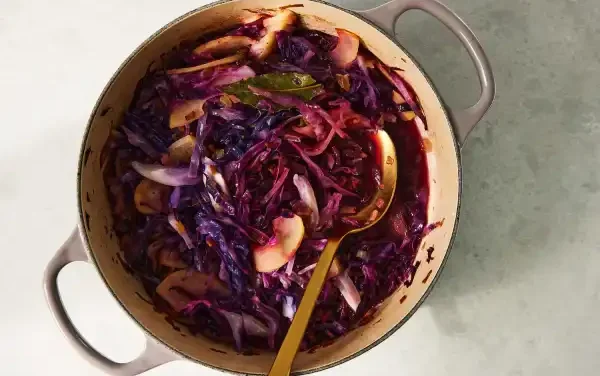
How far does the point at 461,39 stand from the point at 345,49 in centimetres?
23

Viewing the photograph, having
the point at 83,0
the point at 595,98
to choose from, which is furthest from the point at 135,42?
the point at 595,98

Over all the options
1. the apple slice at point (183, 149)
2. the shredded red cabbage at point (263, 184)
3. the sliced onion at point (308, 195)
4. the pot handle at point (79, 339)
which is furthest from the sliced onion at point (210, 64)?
the pot handle at point (79, 339)

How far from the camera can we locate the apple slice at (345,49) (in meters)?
1.28

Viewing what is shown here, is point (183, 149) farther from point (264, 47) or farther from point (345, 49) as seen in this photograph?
point (345, 49)

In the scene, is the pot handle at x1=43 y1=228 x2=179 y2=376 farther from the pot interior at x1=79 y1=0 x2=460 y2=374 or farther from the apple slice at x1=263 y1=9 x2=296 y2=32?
the apple slice at x1=263 y1=9 x2=296 y2=32

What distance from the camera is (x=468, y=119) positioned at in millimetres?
1146

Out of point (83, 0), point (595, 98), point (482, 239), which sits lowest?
point (482, 239)

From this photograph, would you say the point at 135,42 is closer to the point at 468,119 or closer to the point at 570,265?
the point at 468,119

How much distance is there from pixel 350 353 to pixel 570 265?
491mm

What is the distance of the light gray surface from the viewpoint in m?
1.35

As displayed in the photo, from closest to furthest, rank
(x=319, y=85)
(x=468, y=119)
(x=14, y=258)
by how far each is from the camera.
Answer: (x=468, y=119) → (x=319, y=85) → (x=14, y=258)

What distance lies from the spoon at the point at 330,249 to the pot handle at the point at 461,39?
0.57ft

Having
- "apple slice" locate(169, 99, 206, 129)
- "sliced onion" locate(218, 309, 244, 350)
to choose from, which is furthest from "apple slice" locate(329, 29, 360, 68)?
"sliced onion" locate(218, 309, 244, 350)

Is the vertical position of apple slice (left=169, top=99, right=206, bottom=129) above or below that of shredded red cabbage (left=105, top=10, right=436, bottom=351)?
above
